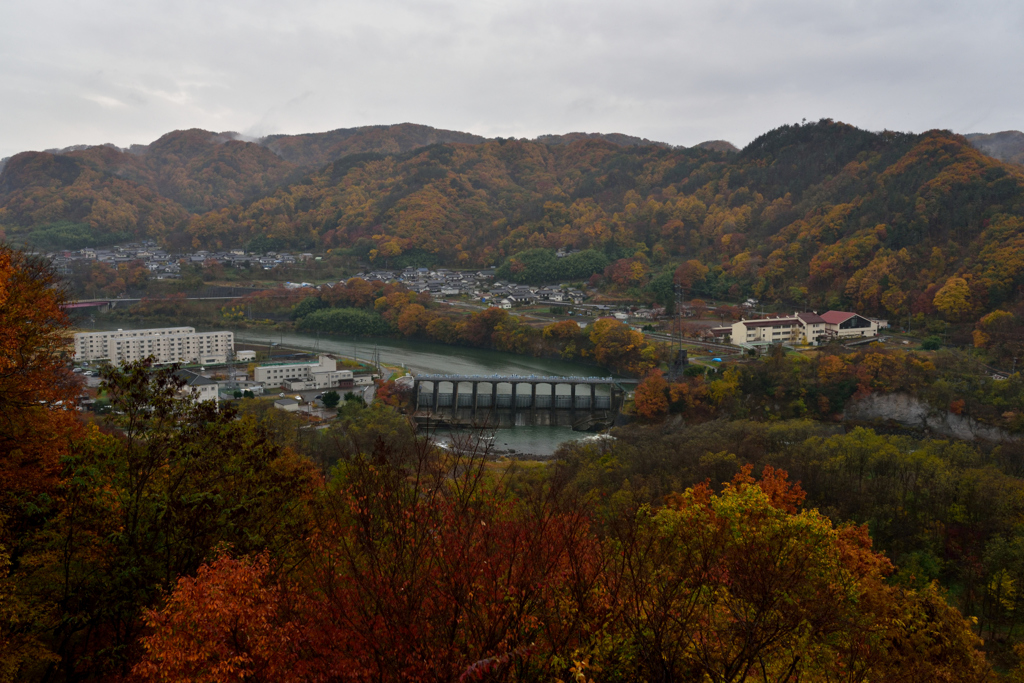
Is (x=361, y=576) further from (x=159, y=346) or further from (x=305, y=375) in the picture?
(x=159, y=346)

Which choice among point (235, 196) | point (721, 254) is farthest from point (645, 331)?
point (235, 196)

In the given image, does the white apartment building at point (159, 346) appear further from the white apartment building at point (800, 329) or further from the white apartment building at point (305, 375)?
the white apartment building at point (800, 329)

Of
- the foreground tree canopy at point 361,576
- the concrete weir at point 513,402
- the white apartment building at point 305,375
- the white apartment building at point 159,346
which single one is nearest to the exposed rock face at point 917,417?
the concrete weir at point 513,402

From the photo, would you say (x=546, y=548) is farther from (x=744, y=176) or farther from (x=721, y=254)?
(x=744, y=176)

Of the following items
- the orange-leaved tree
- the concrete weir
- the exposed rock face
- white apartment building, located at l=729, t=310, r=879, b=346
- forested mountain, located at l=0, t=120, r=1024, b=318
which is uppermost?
forested mountain, located at l=0, t=120, r=1024, b=318

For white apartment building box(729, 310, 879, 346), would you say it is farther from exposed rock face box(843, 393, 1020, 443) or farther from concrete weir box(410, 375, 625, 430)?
exposed rock face box(843, 393, 1020, 443)

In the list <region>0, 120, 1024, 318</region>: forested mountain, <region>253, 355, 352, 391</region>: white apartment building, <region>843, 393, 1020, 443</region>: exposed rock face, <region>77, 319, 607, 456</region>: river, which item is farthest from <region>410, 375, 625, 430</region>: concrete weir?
<region>0, 120, 1024, 318</region>: forested mountain
